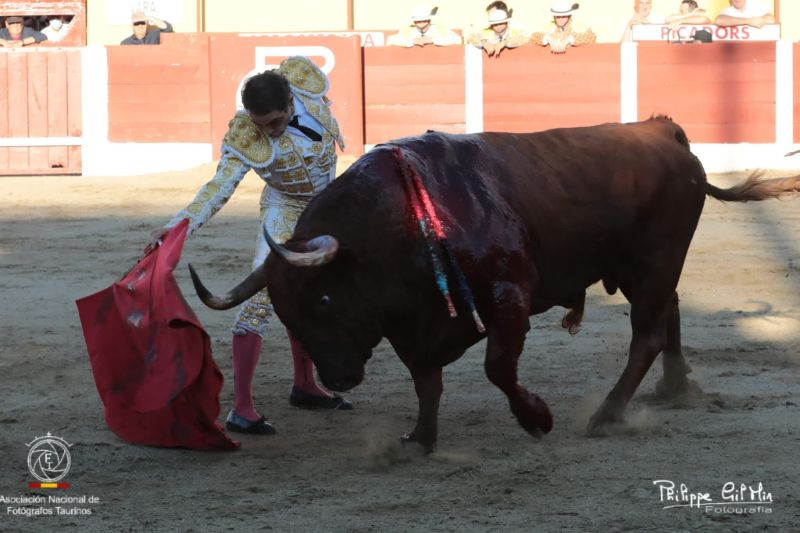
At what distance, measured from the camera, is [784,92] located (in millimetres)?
10508

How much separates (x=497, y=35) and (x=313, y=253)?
8.12 meters

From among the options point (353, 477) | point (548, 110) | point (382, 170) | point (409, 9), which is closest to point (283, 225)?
point (382, 170)

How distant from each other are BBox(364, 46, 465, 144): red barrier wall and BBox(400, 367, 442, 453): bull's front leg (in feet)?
25.0

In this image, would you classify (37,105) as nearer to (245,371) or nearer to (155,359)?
(245,371)

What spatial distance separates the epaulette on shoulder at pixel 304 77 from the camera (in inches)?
154

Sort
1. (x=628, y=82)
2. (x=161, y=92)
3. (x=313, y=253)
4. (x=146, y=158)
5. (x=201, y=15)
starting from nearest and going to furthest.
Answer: (x=313, y=253)
(x=628, y=82)
(x=161, y=92)
(x=146, y=158)
(x=201, y=15)

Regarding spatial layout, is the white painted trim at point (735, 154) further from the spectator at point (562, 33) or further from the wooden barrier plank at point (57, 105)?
the wooden barrier plank at point (57, 105)

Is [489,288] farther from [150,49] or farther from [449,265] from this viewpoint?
[150,49]

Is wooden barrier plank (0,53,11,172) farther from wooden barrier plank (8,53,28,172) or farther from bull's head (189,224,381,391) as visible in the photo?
bull's head (189,224,381,391)

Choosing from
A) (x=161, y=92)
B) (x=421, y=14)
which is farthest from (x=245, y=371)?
(x=161, y=92)

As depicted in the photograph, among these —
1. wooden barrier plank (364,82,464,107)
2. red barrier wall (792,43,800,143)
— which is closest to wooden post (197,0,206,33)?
wooden barrier plank (364,82,464,107)

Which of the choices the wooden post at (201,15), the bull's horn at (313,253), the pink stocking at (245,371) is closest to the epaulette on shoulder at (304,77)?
the pink stocking at (245,371)

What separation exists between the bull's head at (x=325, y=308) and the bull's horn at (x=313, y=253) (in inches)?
0.4

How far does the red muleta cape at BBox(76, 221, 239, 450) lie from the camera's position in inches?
136
